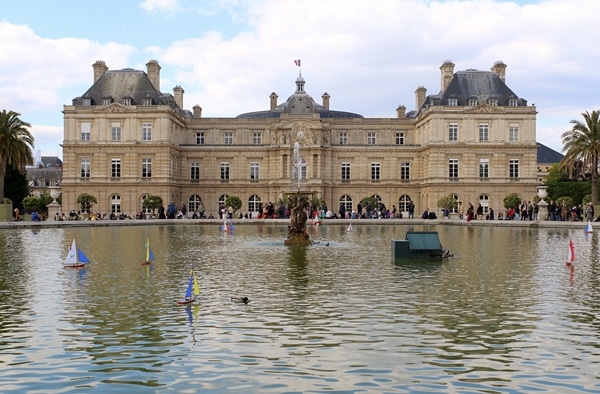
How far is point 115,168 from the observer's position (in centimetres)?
7862

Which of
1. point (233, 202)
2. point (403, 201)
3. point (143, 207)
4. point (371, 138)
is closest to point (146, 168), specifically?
point (143, 207)

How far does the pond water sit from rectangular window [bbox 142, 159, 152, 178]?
5571 centimetres

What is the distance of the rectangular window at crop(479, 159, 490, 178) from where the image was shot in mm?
79000

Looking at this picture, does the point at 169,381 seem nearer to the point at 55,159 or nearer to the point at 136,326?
the point at 136,326

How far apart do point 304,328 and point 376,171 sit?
2831 inches

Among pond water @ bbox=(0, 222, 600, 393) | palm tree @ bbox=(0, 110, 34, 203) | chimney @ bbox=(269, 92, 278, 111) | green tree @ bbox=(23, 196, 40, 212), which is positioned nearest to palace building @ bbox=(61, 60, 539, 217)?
green tree @ bbox=(23, 196, 40, 212)

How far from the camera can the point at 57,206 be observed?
64.5m

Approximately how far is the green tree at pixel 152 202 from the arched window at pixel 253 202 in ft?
45.4

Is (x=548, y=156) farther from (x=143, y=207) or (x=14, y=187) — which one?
(x=14, y=187)

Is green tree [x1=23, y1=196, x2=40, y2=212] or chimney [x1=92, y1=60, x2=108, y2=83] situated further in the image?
chimney [x1=92, y1=60, x2=108, y2=83]

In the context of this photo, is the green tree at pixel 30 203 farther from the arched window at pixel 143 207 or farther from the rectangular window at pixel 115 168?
the rectangular window at pixel 115 168

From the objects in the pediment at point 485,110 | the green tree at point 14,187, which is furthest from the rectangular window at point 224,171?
the pediment at point 485,110

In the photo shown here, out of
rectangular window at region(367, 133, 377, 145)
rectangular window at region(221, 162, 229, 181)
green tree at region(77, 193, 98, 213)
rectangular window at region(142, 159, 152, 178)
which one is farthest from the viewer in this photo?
rectangular window at region(367, 133, 377, 145)

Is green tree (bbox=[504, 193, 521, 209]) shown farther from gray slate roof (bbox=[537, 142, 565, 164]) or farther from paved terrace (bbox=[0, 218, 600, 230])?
gray slate roof (bbox=[537, 142, 565, 164])
